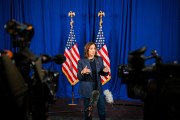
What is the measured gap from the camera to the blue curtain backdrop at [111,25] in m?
5.68

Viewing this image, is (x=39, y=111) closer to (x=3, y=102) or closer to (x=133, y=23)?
(x=3, y=102)

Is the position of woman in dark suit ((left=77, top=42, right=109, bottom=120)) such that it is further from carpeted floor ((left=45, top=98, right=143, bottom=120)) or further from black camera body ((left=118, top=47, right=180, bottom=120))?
black camera body ((left=118, top=47, right=180, bottom=120))

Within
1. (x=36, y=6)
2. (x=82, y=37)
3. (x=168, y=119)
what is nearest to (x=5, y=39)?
(x=36, y=6)

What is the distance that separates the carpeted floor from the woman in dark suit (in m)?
0.53

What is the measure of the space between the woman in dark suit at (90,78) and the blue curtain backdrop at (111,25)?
226 centimetres

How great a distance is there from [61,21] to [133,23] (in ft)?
5.73

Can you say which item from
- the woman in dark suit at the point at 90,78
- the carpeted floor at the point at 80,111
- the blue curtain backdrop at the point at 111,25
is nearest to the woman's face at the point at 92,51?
the woman in dark suit at the point at 90,78

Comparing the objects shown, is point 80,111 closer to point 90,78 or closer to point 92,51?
point 90,78

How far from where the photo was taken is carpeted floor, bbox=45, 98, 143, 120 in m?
4.42

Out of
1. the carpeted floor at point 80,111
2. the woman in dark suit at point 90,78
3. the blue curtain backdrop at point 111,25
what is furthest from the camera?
the blue curtain backdrop at point 111,25

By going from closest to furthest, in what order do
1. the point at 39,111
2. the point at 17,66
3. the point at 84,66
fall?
1. the point at 17,66
2. the point at 39,111
3. the point at 84,66

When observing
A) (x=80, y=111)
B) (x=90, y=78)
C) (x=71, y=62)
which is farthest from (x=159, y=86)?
(x=71, y=62)

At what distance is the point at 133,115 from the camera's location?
464cm

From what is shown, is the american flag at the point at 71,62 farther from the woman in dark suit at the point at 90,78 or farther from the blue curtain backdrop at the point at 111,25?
the woman in dark suit at the point at 90,78
